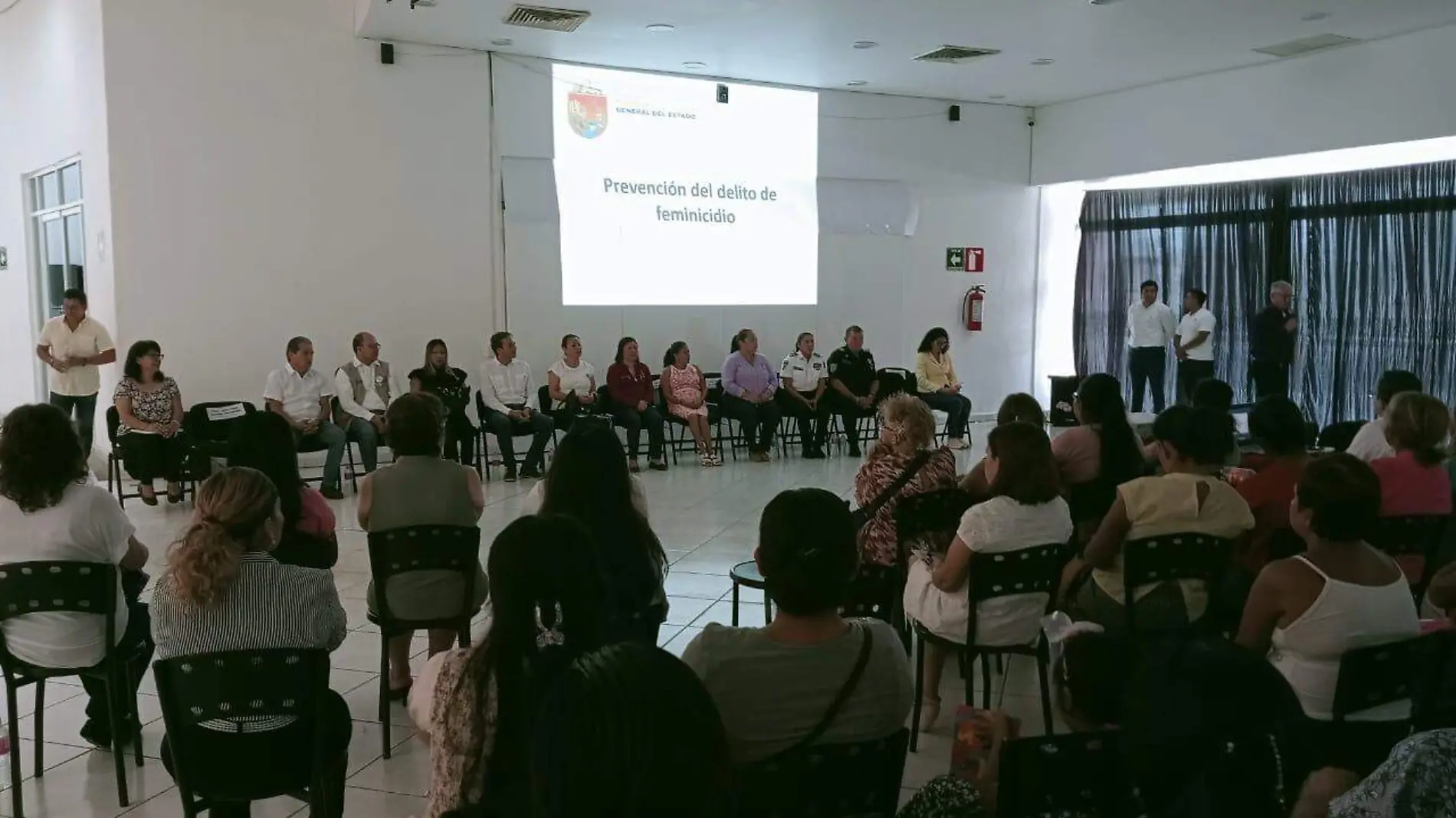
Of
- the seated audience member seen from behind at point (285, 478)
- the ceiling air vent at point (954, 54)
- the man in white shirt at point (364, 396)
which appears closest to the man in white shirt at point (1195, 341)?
the ceiling air vent at point (954, 54)

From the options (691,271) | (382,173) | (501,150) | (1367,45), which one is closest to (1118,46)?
(1367,45)

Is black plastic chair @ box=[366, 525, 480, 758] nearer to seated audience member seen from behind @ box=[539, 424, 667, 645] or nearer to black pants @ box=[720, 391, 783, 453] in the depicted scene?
seated audience member seen from behind @ box=[539, 424, 667, 645]

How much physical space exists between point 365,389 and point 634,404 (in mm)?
2211

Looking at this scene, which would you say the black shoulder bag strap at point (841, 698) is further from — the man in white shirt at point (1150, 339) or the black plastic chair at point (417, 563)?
the man in white shirt at point (1150, 339)

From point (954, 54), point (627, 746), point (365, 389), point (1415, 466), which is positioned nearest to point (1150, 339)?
point (954, 54)

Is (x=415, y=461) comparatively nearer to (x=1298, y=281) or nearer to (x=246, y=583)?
(x=246, y=583)

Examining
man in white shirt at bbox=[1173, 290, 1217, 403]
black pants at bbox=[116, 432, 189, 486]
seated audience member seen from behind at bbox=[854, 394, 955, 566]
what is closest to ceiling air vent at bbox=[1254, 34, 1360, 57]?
→ man in white shirt at bbox=[1173, 290, 1217, 403]

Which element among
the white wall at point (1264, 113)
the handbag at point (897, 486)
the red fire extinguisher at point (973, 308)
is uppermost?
the white wall at point (1264, 113)

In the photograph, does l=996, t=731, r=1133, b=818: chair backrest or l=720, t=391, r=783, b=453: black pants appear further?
l=720, t=391, r=783, b=453: black pants

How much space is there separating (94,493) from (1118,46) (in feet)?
28.6

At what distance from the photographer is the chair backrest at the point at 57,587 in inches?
111

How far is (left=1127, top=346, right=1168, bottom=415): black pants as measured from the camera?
11344 mm

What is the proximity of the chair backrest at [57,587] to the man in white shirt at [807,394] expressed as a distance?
7367mm

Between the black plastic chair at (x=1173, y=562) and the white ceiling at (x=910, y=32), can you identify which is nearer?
the black plastic chair at (x=1173, y=562)
